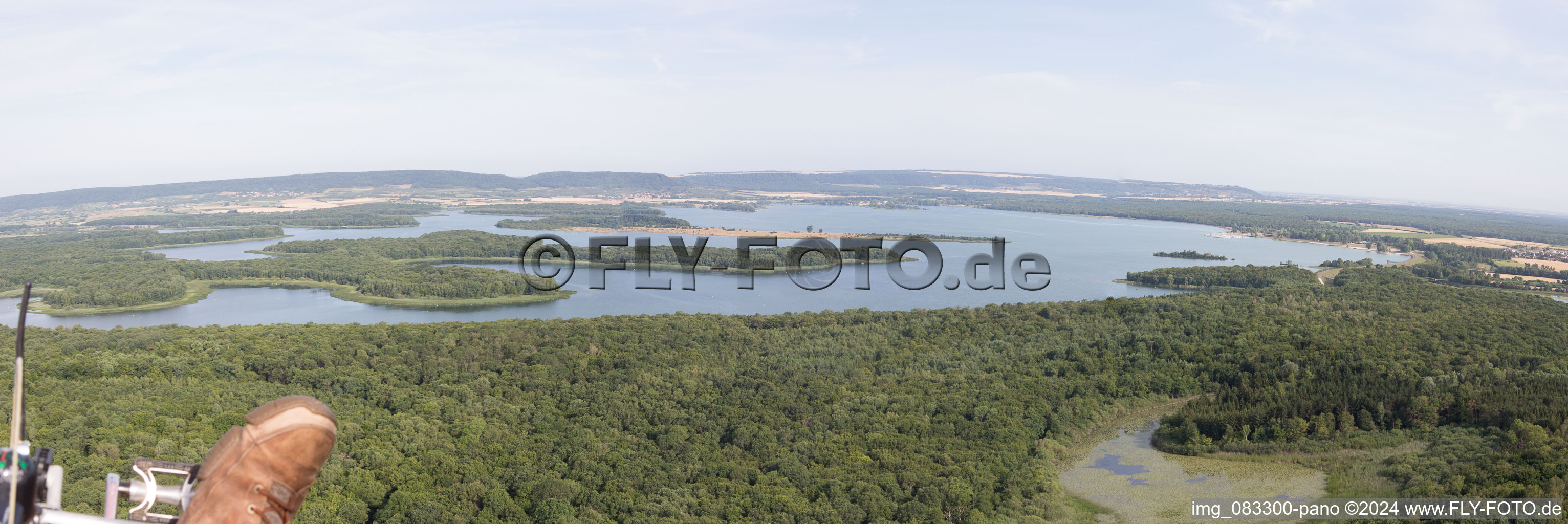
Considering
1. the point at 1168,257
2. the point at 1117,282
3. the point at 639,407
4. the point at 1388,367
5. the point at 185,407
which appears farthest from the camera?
the point at 1168,257

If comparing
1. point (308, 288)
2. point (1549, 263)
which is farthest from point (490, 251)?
point (1549, 263)

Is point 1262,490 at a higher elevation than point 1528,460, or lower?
lower

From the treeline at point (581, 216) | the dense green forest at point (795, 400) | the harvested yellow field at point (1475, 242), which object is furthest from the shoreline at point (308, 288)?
the harvested yellow field at point (1475, 242)

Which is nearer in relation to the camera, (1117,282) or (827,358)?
(827,358)

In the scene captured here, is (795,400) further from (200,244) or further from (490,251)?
(200,244)

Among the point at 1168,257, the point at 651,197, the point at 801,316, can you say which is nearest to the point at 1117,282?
the point at 1168,257

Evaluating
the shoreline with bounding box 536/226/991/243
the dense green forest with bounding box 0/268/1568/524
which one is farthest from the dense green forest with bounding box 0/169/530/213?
the dense green forest with bounding box 0/268/1568/524

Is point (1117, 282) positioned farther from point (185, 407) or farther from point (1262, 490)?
point (185, 407)

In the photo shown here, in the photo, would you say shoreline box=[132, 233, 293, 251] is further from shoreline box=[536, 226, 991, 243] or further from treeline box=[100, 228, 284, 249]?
shoreline box=[536, 226, 991, 243]

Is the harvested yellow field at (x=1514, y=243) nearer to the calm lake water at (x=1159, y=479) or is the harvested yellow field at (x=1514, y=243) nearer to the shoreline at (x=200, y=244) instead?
the calm lake water at (x=1159, y=479)
